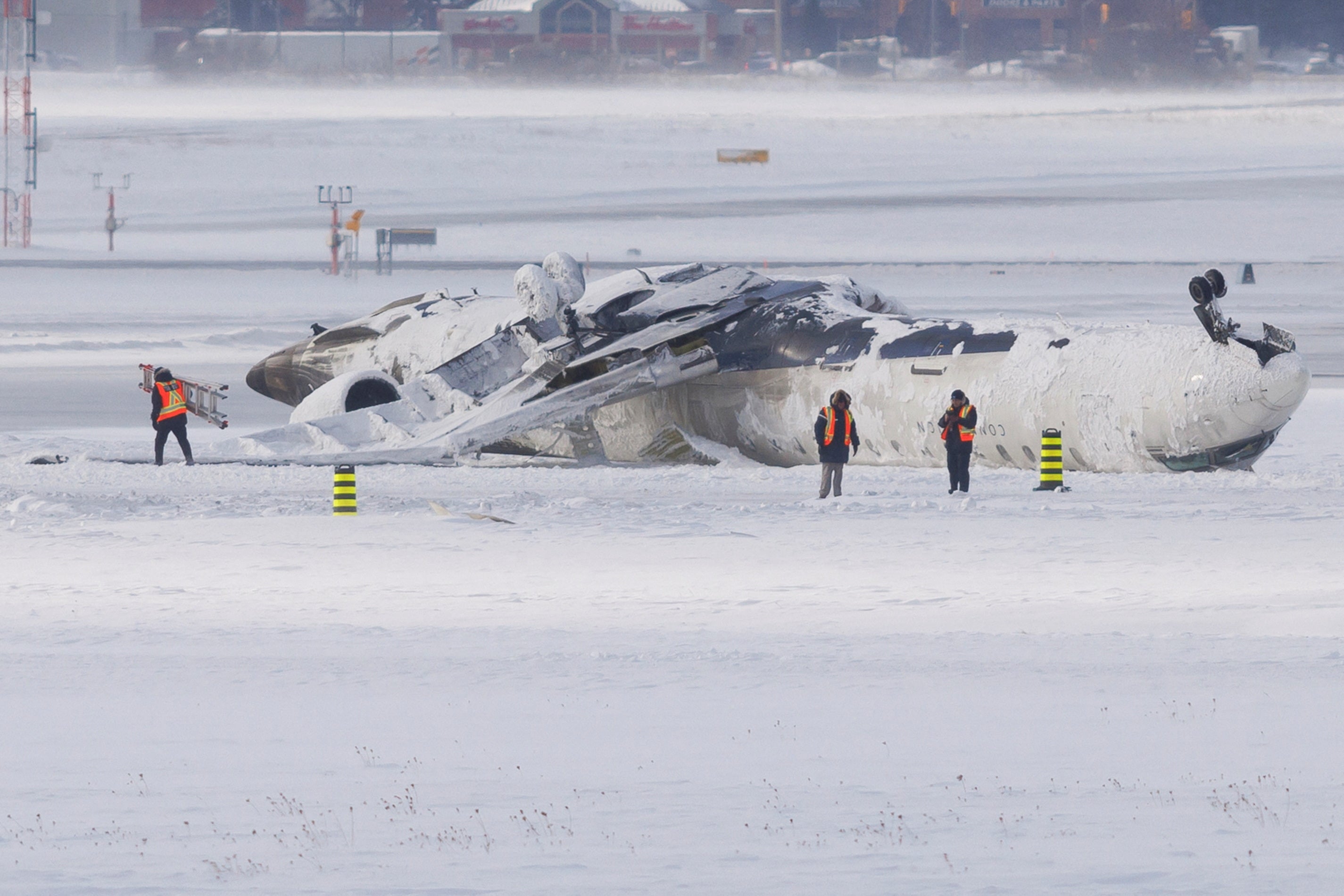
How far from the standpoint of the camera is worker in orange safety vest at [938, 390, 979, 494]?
23.4 metres

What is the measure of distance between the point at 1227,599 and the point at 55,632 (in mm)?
10548

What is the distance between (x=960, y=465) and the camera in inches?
928

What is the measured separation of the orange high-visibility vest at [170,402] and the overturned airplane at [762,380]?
135cm

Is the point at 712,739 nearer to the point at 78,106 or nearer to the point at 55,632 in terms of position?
the point at 55,632

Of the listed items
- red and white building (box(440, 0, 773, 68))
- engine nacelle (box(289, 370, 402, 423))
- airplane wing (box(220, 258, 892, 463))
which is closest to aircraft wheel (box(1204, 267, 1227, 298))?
airplane wing (box(220, 258, 892, 463))

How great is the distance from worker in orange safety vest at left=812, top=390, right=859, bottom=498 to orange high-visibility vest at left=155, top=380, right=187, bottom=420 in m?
9.51

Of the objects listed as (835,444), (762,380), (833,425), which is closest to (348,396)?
(762,380)

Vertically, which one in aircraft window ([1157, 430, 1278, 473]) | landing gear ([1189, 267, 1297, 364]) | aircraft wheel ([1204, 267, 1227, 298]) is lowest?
aircraft window ([1157, 430, 1278, 473])

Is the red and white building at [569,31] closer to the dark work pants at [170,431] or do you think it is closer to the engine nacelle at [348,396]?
the engine nacelle at [348,396]

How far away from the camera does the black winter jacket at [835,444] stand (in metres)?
23.4

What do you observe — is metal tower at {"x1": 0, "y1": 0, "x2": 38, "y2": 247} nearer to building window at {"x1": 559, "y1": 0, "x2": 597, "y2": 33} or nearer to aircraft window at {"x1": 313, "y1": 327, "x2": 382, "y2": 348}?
aircraft window at {"x1": 313, "y1": 327, "x2": 382, "y2": 348}

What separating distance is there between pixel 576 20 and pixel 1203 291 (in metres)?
113

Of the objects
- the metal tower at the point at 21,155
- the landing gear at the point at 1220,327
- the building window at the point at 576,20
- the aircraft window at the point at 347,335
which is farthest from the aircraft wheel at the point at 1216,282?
the building window at the point at 576,20

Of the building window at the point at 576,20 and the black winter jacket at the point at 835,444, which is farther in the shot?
the building window at the point at 576,20
